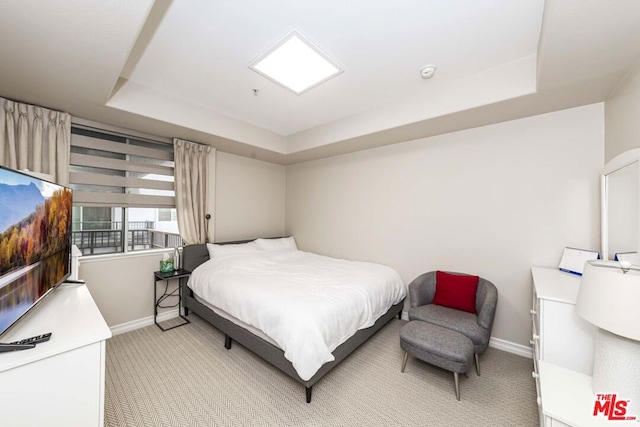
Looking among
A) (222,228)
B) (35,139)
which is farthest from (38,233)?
(222,228)

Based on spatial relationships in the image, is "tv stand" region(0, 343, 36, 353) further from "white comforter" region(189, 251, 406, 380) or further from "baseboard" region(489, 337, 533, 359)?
"baseboard" region(489, 337, 533, 359)

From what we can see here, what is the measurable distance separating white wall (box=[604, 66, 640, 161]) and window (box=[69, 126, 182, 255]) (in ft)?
14.4

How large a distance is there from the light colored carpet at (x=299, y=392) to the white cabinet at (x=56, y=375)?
903mm

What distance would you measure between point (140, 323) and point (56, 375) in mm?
2443

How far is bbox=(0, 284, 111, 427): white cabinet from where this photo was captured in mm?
904

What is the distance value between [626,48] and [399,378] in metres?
2.76

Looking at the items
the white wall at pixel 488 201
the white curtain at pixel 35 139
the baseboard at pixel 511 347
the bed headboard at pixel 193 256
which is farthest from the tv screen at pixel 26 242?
the baseboard at pixel 511 347

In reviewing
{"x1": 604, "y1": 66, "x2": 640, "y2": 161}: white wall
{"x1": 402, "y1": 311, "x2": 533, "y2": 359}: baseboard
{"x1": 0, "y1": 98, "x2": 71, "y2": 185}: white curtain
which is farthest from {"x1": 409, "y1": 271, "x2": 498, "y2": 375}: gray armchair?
{"x1": 0, "y1": 98, "x2": 71, "y2": 185}: white curtain

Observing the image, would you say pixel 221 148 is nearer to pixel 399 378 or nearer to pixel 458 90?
pixel 458 90

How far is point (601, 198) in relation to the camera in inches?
79.8

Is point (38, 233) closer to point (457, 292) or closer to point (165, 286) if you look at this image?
point (165, 286)

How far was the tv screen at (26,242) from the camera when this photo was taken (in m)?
1.00

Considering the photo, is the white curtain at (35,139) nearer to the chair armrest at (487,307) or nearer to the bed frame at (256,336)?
the bed frame at (256,336)

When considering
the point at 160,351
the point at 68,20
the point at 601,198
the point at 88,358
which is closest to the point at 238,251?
the point at 160,351
